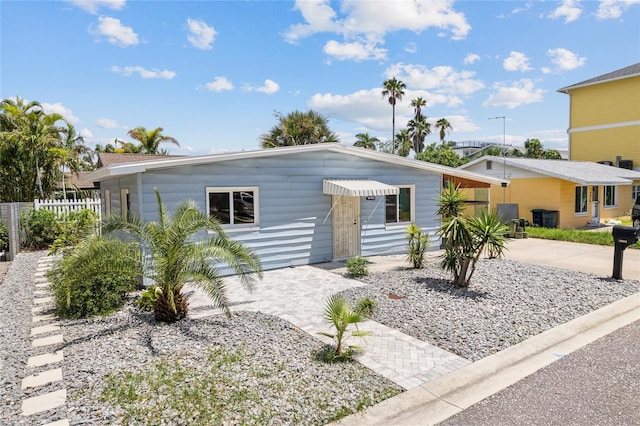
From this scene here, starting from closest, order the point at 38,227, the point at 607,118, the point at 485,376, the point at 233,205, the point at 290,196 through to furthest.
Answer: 1. the point at 485,376
2. the point at 233,205
3. the point at 290,196
4. the point at 38,227
5. the point at 607,118

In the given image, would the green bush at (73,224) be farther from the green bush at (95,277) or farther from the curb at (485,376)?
the curb at (485,376)

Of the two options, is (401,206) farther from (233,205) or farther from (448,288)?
(233,205)

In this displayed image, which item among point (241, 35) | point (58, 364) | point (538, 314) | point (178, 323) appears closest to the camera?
point (58, 364)

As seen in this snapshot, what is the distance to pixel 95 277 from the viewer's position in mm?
7320

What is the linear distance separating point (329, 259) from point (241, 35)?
27.2ft

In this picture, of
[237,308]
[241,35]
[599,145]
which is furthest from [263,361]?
[599,145]

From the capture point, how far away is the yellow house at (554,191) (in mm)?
20984

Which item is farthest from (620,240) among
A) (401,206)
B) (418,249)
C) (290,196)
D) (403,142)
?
(403,142)

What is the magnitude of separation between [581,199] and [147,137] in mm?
30343

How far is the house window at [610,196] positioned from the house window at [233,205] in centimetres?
2450

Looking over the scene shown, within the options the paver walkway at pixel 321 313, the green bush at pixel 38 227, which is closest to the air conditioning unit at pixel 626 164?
the paver walkway at pixel 321 313

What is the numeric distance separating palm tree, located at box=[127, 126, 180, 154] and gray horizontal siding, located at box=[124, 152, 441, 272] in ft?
62.1

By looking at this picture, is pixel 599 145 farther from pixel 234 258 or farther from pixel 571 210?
pixel 234 258

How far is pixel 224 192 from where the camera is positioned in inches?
419
